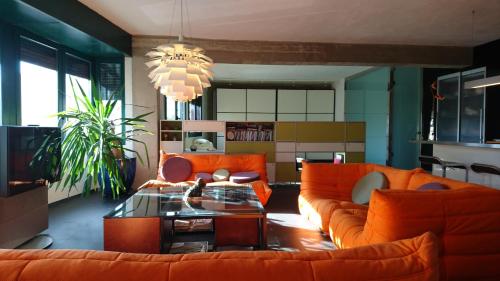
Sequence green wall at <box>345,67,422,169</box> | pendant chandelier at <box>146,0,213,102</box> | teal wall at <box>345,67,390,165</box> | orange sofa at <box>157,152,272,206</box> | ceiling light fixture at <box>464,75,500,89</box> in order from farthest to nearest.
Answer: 1. teal wall at <box>345,67,390,165</box>
2. green wall at <box>345,67,422,169</box>
3. orange sofa at <box>157,152,272,206</box>
4. ceiling light fixture at <box>464,75,500,89</box>
5. pendant chandelier at <box>146,0,213,102</box>

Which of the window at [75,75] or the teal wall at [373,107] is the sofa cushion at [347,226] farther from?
the teal wall at [373,107]

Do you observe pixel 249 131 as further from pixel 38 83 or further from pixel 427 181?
pixel 427 181

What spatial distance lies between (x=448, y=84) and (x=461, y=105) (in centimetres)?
66

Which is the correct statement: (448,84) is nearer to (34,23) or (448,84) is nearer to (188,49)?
(188,49)

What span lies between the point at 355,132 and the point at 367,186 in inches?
120

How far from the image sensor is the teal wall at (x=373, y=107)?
7.21 metres

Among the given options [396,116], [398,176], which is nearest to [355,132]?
[396,116]

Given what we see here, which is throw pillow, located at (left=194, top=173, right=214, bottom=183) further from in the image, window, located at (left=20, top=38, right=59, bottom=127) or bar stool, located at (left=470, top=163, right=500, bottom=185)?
bar stool, located at (left=470, top=163, right=500, bottom=185)

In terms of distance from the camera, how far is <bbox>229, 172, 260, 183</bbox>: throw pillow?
14.7 ft

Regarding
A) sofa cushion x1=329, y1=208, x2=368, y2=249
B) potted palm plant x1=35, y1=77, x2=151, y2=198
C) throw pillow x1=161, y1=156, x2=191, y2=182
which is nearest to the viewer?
sofa cushion x1=329, y1=208, x2=368, y2=249

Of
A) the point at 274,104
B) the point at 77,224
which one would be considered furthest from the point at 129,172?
the point at 274,104

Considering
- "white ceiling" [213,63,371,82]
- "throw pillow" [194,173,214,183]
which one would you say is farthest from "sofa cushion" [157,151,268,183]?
"white ceiling" [213,63,371,82]

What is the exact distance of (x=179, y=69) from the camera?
2705mm

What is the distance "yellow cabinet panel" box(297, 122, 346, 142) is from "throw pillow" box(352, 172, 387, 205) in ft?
8.56
